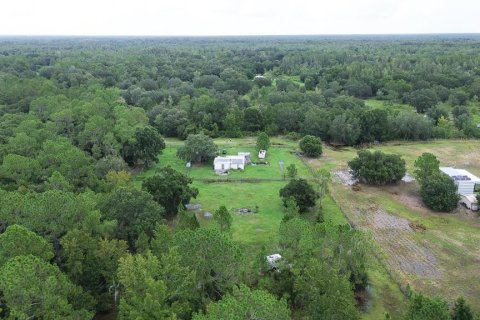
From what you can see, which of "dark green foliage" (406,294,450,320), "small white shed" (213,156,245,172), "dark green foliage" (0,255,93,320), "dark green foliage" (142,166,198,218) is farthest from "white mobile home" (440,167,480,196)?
"dark green foliage" (0,255,93,320)

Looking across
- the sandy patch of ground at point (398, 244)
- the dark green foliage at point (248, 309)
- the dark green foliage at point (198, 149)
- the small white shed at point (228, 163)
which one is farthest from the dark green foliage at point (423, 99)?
the dark green foliage at point (248, 309)

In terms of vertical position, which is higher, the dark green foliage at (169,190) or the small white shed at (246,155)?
the dark green foliage at (169,190)

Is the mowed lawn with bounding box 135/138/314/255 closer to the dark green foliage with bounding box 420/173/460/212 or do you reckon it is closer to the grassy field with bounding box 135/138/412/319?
the grassy field with bounding box 135/138/412/319

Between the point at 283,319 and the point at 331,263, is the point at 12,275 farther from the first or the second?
the point at 331,263

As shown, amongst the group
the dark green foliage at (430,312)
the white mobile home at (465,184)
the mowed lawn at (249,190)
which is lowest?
the mowed lawn at (249,190)

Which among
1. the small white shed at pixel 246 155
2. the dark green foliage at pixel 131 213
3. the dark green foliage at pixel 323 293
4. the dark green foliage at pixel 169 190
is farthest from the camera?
the small white shed at pixel 246 155

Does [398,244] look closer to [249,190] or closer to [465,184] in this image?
[465,184]

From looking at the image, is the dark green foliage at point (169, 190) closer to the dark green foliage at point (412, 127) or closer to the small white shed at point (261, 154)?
the small white shed at point (261, 154)
